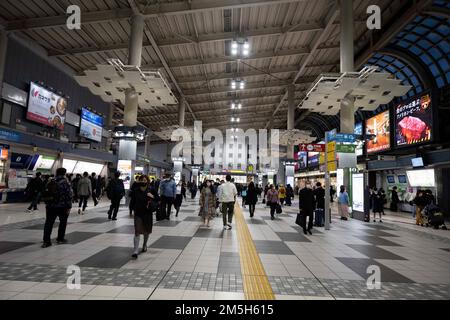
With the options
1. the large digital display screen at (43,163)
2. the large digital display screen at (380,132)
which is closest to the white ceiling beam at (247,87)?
the large digital display screen at (380,132)

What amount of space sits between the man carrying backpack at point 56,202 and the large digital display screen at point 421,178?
1830 cm

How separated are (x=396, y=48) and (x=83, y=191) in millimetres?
21015

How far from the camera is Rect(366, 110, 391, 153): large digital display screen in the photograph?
61.6 ft

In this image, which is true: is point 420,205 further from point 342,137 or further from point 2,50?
point 2,50

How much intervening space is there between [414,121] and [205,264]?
1697 cm

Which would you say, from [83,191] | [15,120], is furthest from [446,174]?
[15,120]

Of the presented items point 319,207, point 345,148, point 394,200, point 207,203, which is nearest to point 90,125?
point 207,203

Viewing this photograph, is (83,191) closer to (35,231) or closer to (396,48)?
(35,231)

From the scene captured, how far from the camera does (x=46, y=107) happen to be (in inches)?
607

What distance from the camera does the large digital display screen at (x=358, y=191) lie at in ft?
38.1

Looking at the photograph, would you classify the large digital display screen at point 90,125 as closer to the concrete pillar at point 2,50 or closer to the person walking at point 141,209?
the concrete pillar at point 2,50

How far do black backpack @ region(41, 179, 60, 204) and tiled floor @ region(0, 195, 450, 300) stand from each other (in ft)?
3.14

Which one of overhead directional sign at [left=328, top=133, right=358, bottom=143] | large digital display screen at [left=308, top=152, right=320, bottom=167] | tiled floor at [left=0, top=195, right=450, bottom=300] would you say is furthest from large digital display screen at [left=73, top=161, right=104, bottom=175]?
large digital display screen at [left=308, top=152, right=320, bottom=167]

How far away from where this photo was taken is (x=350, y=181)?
496 inches
